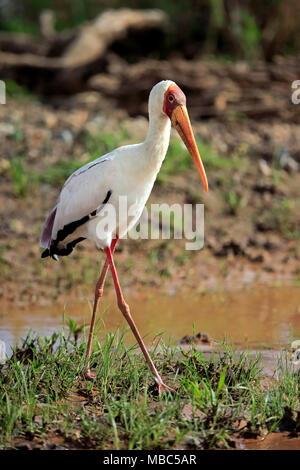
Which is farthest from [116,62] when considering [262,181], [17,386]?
[17,386]

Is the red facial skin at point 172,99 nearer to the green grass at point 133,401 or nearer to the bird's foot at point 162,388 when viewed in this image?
the green grass at point 133,401

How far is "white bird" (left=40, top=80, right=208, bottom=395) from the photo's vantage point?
3887 millimetres

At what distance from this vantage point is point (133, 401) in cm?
328

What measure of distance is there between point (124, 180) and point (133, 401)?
4.15 feet

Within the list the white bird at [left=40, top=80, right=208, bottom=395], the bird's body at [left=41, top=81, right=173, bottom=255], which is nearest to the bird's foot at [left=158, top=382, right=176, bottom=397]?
the white bird at [left=40, top=80, right=208, bottom=395]

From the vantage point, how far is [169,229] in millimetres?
6898

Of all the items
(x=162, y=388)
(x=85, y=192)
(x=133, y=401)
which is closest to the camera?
(x=133, y=401)

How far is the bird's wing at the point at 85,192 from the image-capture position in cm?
404

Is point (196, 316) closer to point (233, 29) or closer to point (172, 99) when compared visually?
point (172, 99)

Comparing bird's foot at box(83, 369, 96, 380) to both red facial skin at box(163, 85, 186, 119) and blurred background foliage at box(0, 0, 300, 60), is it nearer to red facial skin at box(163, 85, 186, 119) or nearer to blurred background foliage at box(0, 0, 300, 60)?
red facial skin at box(163, 85, 186, 119)

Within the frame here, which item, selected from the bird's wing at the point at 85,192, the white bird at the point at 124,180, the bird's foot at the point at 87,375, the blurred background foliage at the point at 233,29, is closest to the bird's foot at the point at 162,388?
the white bird at the point at 124,180

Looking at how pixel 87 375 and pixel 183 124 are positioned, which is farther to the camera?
pixel 183 124

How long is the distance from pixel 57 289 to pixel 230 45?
6.65 meters

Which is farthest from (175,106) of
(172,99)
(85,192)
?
(85,192)
